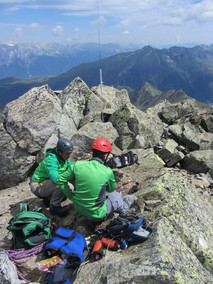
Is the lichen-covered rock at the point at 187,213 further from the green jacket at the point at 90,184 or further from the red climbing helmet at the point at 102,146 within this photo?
the red climbing helmet at the point at 102,146

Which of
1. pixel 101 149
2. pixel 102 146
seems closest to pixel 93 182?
pixel 101 149

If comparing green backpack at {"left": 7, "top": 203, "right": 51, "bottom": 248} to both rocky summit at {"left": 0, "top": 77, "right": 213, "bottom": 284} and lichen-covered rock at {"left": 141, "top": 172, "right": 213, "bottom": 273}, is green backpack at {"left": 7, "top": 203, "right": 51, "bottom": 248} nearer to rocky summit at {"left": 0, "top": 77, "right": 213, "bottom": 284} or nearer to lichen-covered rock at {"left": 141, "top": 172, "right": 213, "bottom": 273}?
rocky summit at {"left": 0, "top": 77, "right": 213, "bottom": 284}

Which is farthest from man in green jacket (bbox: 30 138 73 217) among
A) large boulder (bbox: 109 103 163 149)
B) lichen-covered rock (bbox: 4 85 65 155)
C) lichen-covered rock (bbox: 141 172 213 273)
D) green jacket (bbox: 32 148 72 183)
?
large boulder (bbox: 109 103 163 149)

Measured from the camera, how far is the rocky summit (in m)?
5.30

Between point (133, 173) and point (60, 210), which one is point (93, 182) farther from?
point (133, 173)

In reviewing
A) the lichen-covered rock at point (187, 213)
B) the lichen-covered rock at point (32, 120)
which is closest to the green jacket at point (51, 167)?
the lichen-covered rock at point (187, 213)

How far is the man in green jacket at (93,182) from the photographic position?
6586mm

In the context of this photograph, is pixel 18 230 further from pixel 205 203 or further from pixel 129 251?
pixel 205 203

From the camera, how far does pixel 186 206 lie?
322 inches

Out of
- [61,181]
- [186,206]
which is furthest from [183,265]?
[61,181]

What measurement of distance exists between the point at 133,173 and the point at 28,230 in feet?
24.0

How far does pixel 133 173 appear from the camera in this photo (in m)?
12.5

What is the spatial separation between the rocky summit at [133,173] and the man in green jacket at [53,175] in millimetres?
747

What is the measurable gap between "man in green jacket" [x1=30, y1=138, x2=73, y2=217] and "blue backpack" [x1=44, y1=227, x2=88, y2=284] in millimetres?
2233
